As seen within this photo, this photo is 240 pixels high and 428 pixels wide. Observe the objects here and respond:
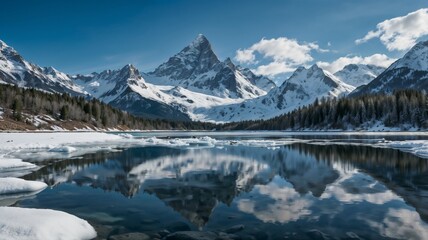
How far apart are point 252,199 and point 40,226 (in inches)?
465

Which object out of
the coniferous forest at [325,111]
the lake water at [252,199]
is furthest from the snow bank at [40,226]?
the coniferous forest at [325,111]

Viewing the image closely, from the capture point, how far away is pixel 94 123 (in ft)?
607

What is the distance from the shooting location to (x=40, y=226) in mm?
12719

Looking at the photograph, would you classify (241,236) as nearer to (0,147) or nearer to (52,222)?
(52,222)

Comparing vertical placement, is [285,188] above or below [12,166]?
below

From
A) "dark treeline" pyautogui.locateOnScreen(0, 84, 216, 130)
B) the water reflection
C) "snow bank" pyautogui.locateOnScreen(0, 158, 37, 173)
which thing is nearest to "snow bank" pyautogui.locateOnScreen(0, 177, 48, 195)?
the water reflection

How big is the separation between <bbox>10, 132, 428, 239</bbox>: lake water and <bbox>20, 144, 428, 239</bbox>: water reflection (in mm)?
52

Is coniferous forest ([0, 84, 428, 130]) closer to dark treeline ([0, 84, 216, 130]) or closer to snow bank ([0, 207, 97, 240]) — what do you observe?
dark treeline ([0, 84, 216, 130])

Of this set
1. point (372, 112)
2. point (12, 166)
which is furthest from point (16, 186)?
point (372, 112)

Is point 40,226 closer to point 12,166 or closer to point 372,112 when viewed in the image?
point 12,166

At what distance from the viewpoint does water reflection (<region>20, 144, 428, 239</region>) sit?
15906mm

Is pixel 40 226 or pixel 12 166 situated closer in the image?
pixel 40 226

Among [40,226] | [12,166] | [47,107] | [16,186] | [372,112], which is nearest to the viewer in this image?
[40,226]

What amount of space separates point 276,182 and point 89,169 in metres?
18.8
